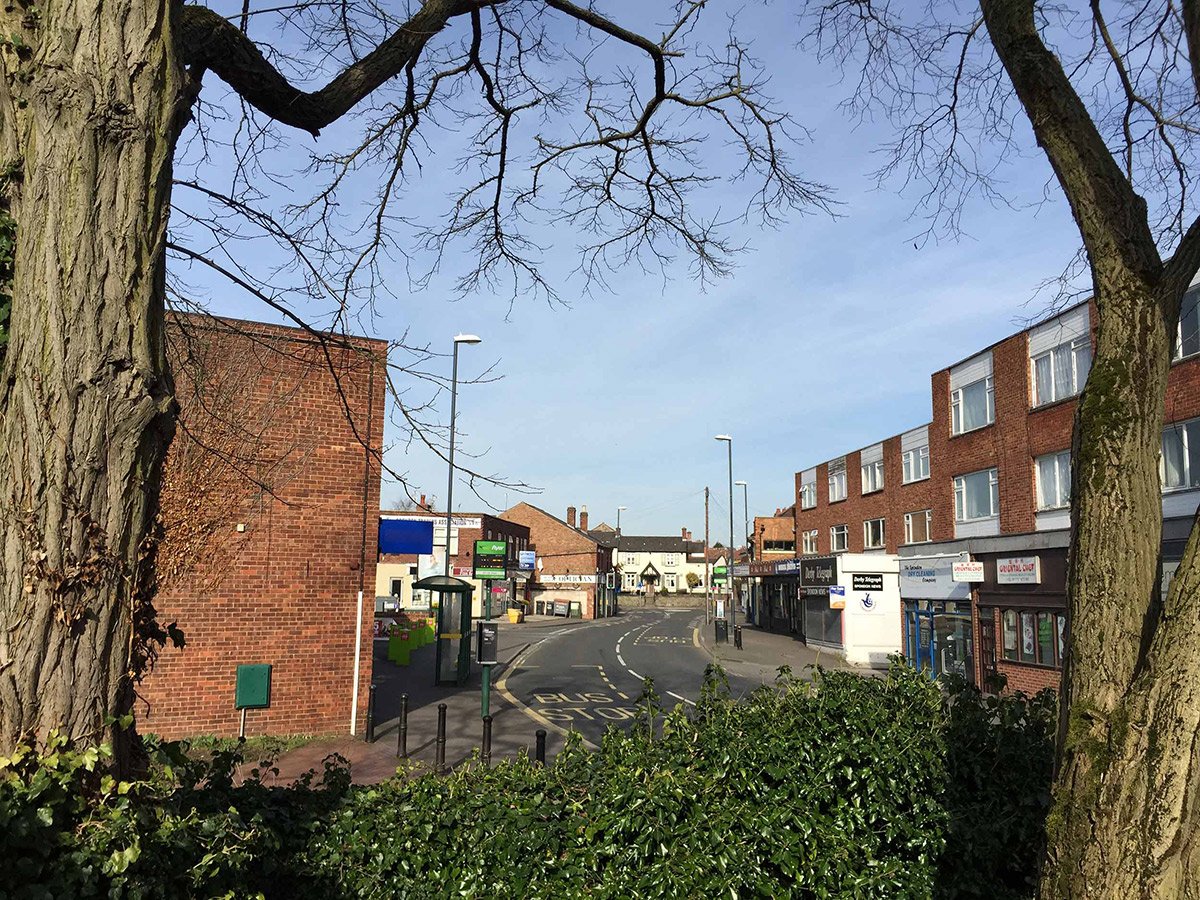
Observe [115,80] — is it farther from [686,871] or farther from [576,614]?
[576,614]

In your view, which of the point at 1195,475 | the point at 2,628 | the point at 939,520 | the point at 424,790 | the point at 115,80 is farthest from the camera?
the point at 939,520

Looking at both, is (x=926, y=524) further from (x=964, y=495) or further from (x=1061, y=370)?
(x=1061, y=370)

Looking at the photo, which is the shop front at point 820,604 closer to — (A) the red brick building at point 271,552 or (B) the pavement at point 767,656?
(B) the pavement at point 767,656

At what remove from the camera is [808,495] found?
46.0 meters

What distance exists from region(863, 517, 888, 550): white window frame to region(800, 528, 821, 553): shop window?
6.10m

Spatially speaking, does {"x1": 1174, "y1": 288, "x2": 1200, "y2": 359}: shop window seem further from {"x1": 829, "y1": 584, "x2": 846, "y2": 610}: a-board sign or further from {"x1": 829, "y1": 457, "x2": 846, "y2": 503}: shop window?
{"x1": 829, "y1": 457, "x2": 846, "y2": 503}: shop window

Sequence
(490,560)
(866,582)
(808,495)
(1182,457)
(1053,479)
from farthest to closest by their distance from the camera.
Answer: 1. (808,495)
2. (866,582)
3. (1053,479)
4. (490,560)
5. (1182,457)

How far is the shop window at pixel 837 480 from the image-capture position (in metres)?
41.3

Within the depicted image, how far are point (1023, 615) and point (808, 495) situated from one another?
76.1ft

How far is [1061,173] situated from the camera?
435 cm

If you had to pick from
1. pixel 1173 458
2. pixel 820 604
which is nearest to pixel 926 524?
pixel 820 604

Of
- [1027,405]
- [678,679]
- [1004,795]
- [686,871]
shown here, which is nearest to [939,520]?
[1027,405]

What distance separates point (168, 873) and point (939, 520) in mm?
29824

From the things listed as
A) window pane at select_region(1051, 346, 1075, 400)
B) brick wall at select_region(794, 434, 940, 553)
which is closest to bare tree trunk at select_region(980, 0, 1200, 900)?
window pane at select_region(1051, 346, 1075, 400)
